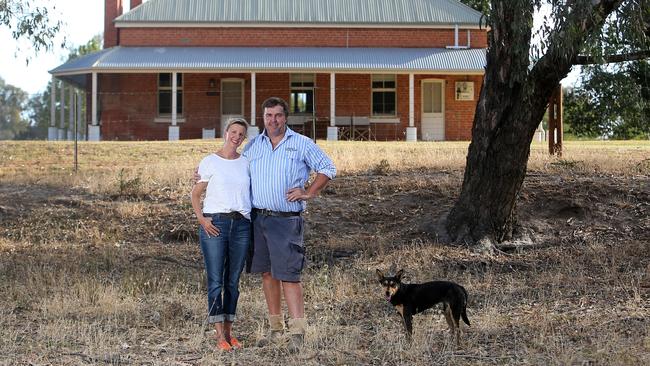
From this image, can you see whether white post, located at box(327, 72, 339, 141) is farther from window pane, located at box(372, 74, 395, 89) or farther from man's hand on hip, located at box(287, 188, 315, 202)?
man's hand on hip, located at box(287, 188, 315, 202)

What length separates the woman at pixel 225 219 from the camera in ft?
20.6

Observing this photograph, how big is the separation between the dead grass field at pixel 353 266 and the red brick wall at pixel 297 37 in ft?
41.4

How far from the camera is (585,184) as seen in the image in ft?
44.7

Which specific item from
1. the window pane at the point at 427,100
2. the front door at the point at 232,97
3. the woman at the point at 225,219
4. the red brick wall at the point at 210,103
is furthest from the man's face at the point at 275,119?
the window pane at the point at 427,100

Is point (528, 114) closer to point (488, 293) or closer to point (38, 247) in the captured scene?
point (488, 293)

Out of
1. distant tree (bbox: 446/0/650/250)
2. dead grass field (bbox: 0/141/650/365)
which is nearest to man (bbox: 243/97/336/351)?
dead grass field (bbox: 0/141/650/365)

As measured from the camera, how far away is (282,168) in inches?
251

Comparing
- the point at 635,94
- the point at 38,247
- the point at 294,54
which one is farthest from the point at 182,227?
the point at 294,54

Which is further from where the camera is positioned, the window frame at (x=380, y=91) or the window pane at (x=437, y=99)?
the window pane at (x=437, y=99)

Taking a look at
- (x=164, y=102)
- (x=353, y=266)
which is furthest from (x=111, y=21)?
(x=353, y=266)

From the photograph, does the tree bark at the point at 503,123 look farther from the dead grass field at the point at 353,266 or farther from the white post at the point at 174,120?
the white post at the point at 174,120

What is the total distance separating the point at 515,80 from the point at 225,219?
551cm

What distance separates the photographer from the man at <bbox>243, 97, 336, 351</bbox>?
20.8 ft

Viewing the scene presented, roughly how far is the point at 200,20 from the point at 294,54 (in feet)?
11.7
